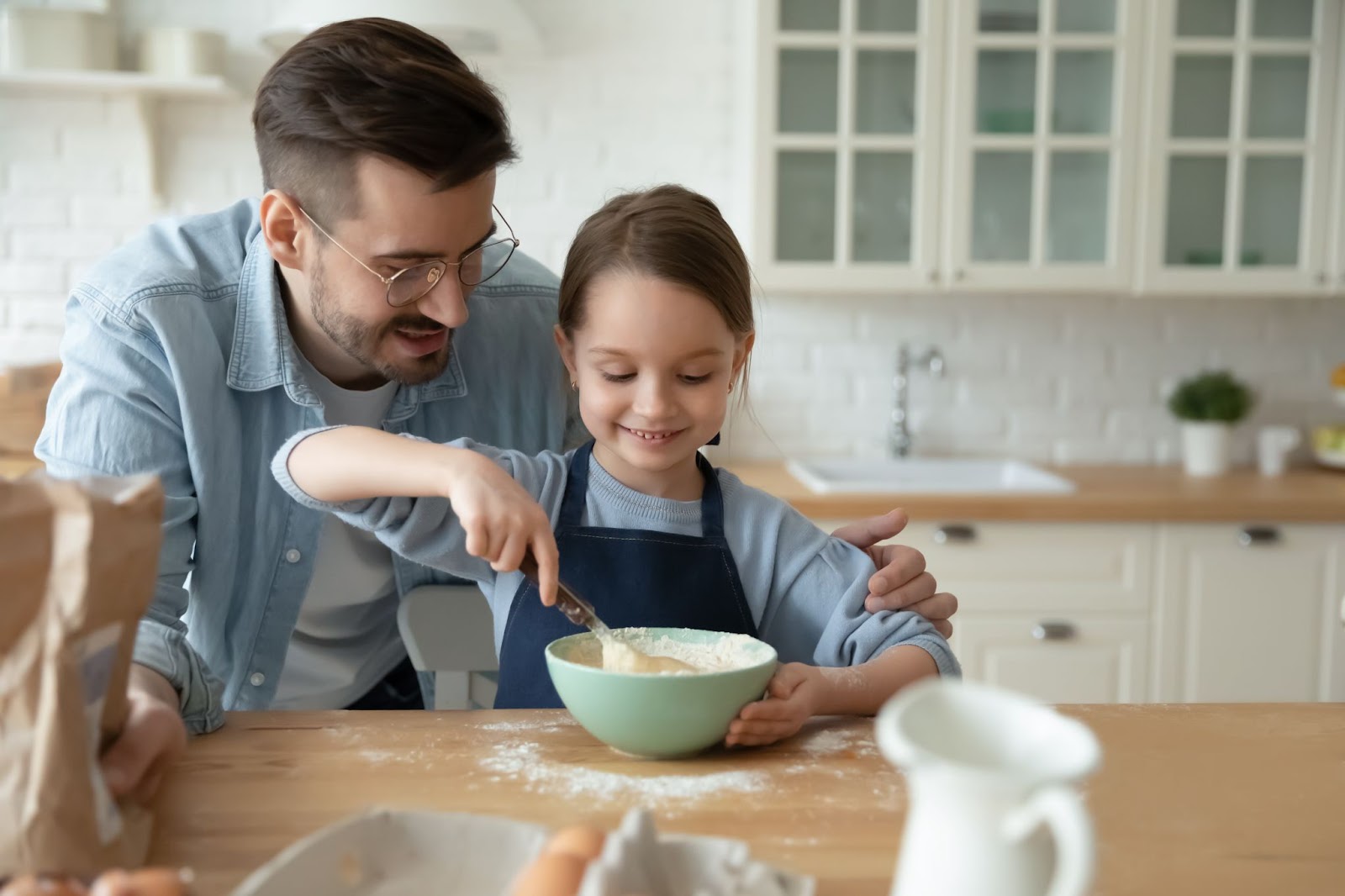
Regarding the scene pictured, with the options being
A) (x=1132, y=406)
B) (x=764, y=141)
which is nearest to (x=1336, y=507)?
(x=1132, y=406)

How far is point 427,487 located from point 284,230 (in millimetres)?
551

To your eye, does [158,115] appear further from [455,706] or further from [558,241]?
[455,706]

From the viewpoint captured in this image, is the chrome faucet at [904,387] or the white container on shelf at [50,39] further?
the chrome faucet at [904,387]

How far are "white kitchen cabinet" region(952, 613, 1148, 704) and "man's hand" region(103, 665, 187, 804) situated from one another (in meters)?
2.27

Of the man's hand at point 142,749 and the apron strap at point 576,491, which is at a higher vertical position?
the apron strap at point 576,491

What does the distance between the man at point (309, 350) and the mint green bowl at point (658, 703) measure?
1.10ft

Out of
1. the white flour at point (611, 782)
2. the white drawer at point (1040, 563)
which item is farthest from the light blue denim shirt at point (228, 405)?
the white drawer at point (1040, 563)

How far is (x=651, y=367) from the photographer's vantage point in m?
1.32

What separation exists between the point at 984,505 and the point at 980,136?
3.25 feet

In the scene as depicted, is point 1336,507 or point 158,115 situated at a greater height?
point 158,115

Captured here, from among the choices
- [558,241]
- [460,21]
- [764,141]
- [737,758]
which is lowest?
[737,758]

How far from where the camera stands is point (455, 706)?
1700 millimetres

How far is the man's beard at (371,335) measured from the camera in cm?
150

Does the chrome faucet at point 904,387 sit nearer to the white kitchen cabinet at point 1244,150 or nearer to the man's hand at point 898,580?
the white kitchen cabinet at point 1244,150
